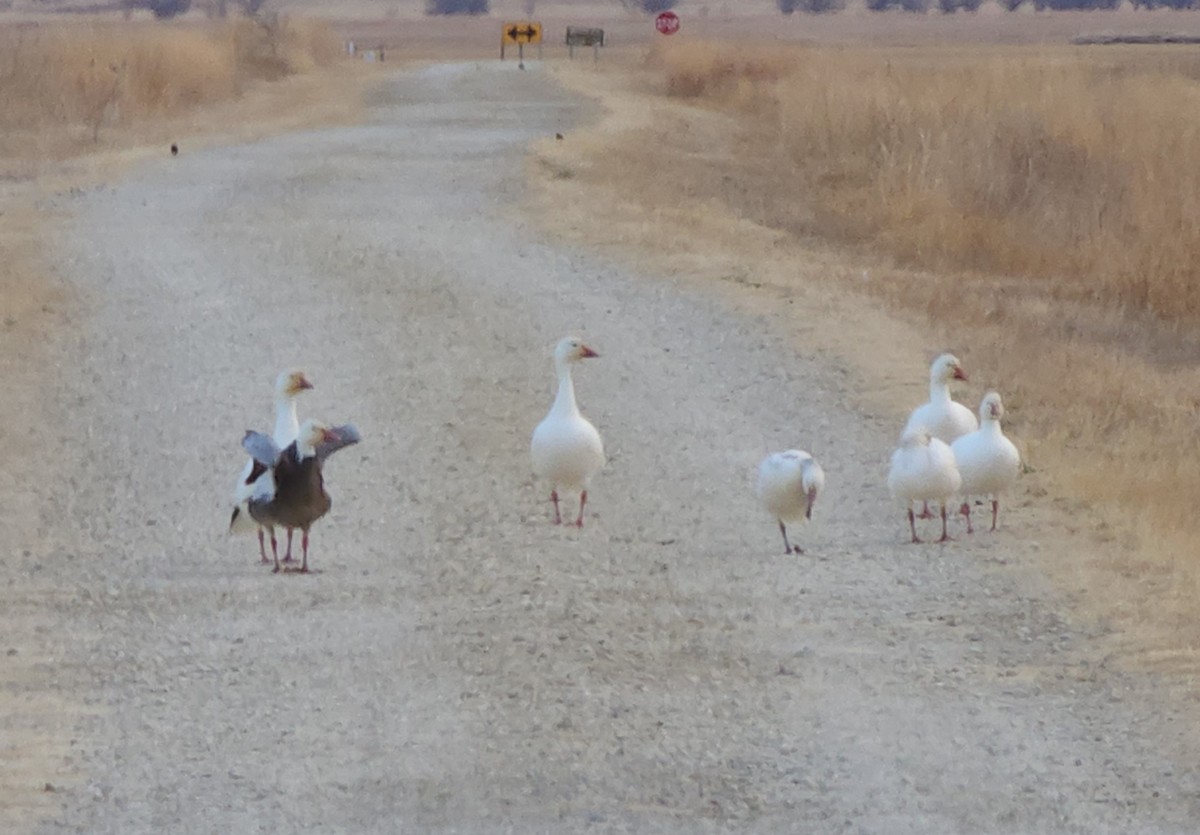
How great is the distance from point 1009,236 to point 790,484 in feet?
41.5

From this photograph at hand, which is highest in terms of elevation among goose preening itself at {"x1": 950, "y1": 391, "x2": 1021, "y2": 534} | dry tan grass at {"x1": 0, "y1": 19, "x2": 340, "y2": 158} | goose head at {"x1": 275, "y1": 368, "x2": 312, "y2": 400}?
goose head at {"x1": 275, "y1": 368, "x2": 312, "y2": 400}

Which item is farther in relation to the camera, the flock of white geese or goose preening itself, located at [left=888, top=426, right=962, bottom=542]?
goose preening itself, located at [left=888, top=426, right=962, bottom=542]

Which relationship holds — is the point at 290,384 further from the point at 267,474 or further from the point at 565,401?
the point at 565,401

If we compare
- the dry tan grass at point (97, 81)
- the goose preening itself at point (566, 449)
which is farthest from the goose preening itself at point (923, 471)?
the dry tan grass at point (97, 81)

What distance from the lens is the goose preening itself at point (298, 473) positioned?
7906 mm

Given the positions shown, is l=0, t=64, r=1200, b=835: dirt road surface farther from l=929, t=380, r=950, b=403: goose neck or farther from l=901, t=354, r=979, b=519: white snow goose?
l=929, t=380, r=950, b=403: goose neck

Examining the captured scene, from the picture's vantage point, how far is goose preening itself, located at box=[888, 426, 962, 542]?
27.6 feet

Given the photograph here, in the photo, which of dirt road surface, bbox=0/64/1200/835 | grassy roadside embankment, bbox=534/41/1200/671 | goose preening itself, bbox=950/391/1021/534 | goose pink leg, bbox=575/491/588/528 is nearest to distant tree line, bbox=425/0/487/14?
grassy roadside embankment, bbox=534/41/1200/671

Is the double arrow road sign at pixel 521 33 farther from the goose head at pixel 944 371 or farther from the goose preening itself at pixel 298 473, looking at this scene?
the goose preening itself at pixel 298 473

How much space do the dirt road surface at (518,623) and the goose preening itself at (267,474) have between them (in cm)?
16

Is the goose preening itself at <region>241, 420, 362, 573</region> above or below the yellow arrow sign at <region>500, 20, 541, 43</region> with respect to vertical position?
above

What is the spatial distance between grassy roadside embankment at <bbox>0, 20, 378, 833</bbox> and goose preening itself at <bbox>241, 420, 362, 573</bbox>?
2.77ft

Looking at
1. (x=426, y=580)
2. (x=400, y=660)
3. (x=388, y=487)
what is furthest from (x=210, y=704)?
(x=388, y=487)

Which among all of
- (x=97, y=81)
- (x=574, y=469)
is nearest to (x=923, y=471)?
(x=574, y=469)
